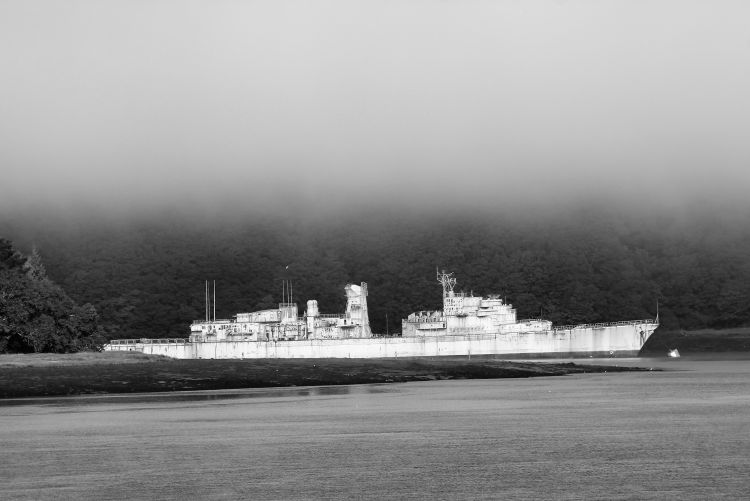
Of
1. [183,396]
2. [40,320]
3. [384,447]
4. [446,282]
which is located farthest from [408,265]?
[384,447]

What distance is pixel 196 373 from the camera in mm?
80125

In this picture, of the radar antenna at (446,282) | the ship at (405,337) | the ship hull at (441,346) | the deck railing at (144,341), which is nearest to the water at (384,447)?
the deck railing at (144,341)

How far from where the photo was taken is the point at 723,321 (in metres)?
164

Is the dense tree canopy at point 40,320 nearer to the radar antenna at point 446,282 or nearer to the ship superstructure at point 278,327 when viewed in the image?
the ship superstructure at point 278,327

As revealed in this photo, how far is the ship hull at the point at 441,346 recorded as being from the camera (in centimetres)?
12088

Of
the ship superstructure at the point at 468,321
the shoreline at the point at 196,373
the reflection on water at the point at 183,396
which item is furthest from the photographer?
the ship superstructure at the point at 468,321

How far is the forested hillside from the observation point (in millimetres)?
157625

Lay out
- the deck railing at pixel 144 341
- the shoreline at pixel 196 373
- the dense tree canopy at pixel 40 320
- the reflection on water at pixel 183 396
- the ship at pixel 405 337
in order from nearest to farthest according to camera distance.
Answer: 1. the reflection on water at pixel 183 396
2. the shoreline at pixel 196 373
3. the dense tree canopy at pixel 40 320
4. the deck railing at pixel 144 341
5. the ship at pixel 405 337

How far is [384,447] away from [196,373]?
140ft

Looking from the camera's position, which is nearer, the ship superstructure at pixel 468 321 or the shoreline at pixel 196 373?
the shoreline at pixel 196 373

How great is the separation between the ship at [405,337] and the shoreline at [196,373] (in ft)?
85.4

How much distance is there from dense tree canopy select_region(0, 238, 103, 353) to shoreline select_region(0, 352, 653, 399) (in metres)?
4.12

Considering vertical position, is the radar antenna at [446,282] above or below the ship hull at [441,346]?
above

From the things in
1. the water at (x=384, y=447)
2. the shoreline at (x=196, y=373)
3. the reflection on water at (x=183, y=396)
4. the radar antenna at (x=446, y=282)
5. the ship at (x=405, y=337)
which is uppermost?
the radar antenna at (x=446, y=282)
